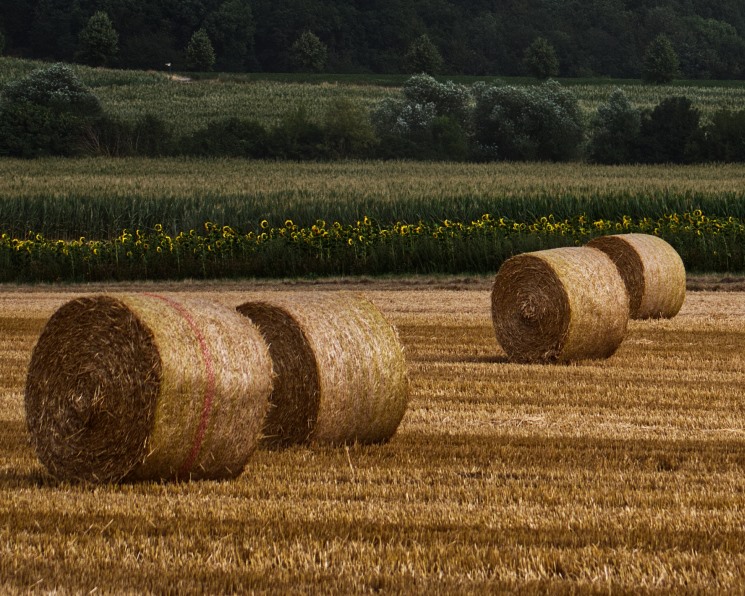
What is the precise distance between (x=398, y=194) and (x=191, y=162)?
65.6 feet

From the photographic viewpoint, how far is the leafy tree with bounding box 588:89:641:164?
52500mm

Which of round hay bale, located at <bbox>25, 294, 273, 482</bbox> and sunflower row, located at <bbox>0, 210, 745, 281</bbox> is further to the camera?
sunflower row, located at <bbox>0, 210, 745, 281</bbox>

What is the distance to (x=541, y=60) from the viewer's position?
9119 centimetres

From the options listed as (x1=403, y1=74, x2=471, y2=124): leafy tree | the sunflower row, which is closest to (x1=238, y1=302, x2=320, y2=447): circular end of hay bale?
the sunflower row

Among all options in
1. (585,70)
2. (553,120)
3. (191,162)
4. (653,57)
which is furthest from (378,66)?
(191,162)

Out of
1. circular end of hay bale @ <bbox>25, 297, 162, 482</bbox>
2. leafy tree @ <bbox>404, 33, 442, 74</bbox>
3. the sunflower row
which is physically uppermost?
leafy tree @ <bbox>404, 33, 442, 74</bbox>

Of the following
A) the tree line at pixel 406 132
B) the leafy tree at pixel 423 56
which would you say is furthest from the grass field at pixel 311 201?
the leafy tree at pixel 423 56

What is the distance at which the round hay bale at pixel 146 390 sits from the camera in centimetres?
730

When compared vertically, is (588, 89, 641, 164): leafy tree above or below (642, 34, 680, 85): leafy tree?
below

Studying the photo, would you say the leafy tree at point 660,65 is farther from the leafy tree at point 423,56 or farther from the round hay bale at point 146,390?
the round hay bale at point 146,390

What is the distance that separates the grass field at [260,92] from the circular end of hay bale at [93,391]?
54743 mm

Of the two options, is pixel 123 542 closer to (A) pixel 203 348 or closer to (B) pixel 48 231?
(A) pixel 203 348

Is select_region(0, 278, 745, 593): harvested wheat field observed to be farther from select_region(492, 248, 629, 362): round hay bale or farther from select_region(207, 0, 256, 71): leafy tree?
select_region(207, 0, 256, 71): leafy tree

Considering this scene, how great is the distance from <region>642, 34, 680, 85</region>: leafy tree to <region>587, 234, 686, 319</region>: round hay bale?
70.7 meters
